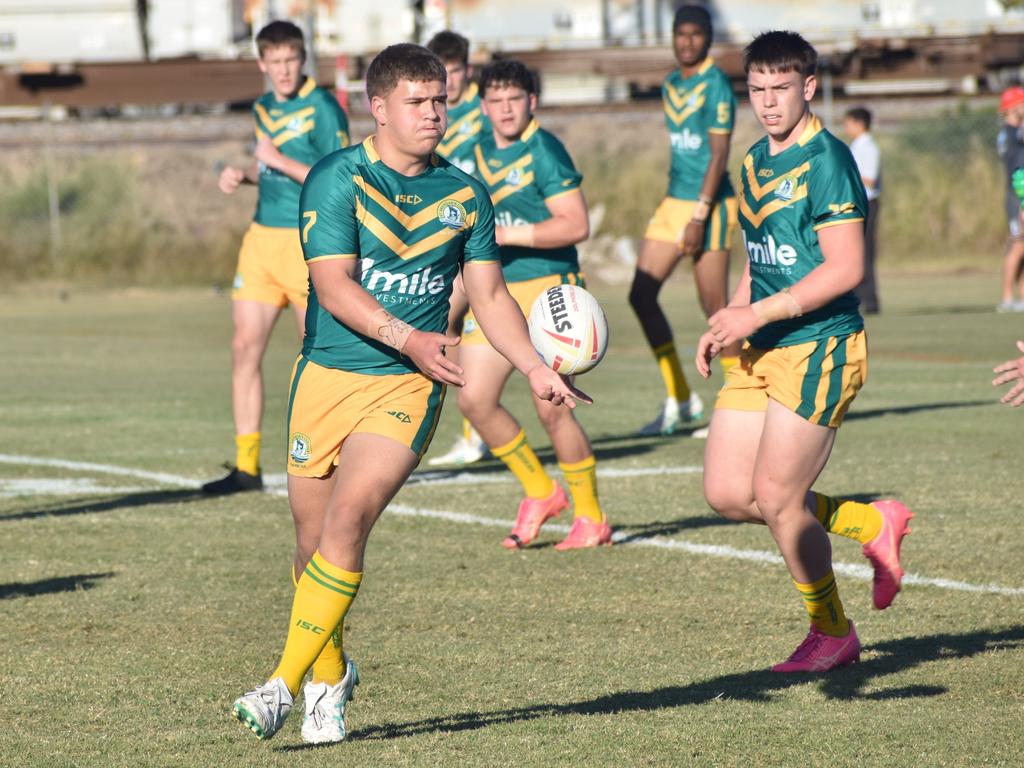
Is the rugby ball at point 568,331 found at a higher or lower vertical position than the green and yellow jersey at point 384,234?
lower

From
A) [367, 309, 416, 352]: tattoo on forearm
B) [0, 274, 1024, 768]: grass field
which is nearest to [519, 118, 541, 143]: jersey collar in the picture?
[0, 274, 1024, 768]: grass field

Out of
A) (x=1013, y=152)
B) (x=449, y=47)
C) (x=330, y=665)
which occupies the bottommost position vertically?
(x=330, y=665)

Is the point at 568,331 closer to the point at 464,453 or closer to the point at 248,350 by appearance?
the point at 248,350

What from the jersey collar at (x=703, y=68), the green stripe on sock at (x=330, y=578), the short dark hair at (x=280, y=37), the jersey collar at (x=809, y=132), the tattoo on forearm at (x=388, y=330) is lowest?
the green stripe on sock at (x=330, y=578)

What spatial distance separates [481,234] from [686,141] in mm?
6676

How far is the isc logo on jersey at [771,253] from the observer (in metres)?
5.85

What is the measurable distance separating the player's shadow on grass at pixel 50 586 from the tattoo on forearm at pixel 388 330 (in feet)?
9.10

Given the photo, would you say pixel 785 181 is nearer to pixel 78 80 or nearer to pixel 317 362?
pixel 317 362

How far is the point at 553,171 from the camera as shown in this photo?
858 cm

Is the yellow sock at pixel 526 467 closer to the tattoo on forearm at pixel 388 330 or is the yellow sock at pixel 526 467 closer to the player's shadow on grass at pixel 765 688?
the player's shadow on grass at pixel 765 688

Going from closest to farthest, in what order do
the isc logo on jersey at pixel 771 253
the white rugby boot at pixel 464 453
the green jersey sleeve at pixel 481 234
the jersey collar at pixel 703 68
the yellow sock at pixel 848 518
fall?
1. the green jersey sleeve at pixel 481 234
2. the isc logo on jersey at pixel 771 253
3. the yellow sock at pixel 848 518
4. the white rugby boot at pixel 464 453
5. the jersey collar at pixel 703 68

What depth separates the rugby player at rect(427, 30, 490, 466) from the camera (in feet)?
31.7

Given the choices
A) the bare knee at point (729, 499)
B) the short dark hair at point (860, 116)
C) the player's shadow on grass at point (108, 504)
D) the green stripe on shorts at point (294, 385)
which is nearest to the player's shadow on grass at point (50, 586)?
the player's shadow on grass at point (108, 504)

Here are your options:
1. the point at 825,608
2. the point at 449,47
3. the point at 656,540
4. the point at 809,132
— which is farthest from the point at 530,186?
the point at 825,608
